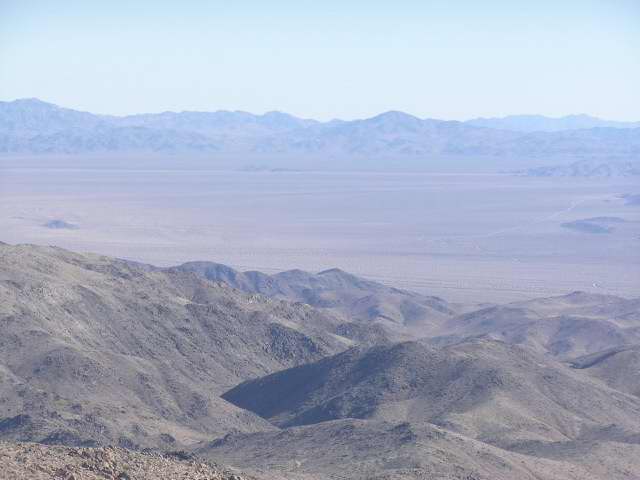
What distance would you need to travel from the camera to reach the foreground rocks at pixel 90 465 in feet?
72.5

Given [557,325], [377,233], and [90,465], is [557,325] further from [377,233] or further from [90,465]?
[90,465]

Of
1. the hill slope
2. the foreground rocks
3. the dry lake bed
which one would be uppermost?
the foreground rocks

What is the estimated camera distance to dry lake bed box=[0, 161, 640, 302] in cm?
11179

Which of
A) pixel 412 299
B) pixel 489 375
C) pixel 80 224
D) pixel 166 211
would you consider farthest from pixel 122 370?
pixel 166 211

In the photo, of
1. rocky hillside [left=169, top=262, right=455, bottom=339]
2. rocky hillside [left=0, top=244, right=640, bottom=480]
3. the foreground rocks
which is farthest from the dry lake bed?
the foreground rocks

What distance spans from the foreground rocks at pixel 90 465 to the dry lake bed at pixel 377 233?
244 feet

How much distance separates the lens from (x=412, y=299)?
92250 millimetres

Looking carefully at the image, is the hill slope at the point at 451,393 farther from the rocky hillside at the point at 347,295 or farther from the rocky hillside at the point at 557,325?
the rocky hillside at the point at 347,295

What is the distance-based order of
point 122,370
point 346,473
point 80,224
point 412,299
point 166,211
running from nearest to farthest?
1. point 346,473
2. point 122,370
3. point 412,299
4. point 80,224
5. point 166,211

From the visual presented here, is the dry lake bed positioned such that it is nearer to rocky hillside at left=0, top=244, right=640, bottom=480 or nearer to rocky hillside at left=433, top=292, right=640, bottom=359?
rocky hillside at left=433, top=292, right=640, bottom=359

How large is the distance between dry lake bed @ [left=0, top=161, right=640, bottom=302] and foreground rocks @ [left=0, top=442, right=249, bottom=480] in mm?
74495

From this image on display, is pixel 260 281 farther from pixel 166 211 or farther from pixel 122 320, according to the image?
pixel 166 211

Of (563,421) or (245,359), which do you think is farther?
(245,359)

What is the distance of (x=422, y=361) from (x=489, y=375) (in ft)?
12.0
